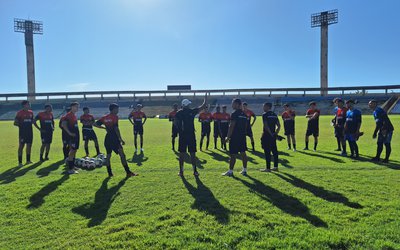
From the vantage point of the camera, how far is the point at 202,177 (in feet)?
25.1

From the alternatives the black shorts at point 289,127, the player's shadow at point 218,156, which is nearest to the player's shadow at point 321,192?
the player's shadow at point 218,156

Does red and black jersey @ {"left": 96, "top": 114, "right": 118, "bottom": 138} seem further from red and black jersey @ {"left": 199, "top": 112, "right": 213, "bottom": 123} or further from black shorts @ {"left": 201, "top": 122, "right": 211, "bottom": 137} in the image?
black shorts @ {"left": 201, "top": 122, "right": 211, "bottom": 137}

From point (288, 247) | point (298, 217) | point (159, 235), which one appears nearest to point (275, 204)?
point (298, 217)

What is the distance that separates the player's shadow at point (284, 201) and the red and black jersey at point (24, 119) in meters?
8.00

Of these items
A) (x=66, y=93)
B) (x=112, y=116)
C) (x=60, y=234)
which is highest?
(x=66, y=93)

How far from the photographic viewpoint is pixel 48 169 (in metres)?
9.27

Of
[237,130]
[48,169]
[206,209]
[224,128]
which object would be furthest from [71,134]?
[224,128]

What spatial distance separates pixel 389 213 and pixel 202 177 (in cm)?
420

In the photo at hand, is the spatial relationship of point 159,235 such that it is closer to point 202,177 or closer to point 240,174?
point 202,177

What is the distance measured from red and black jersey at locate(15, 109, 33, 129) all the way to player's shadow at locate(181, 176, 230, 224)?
6753mm

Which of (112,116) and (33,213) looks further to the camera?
(112,116)

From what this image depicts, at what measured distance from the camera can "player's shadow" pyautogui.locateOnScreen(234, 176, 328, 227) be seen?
4675mm

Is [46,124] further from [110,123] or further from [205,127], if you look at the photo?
[205,127]

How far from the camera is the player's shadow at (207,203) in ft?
15.9
